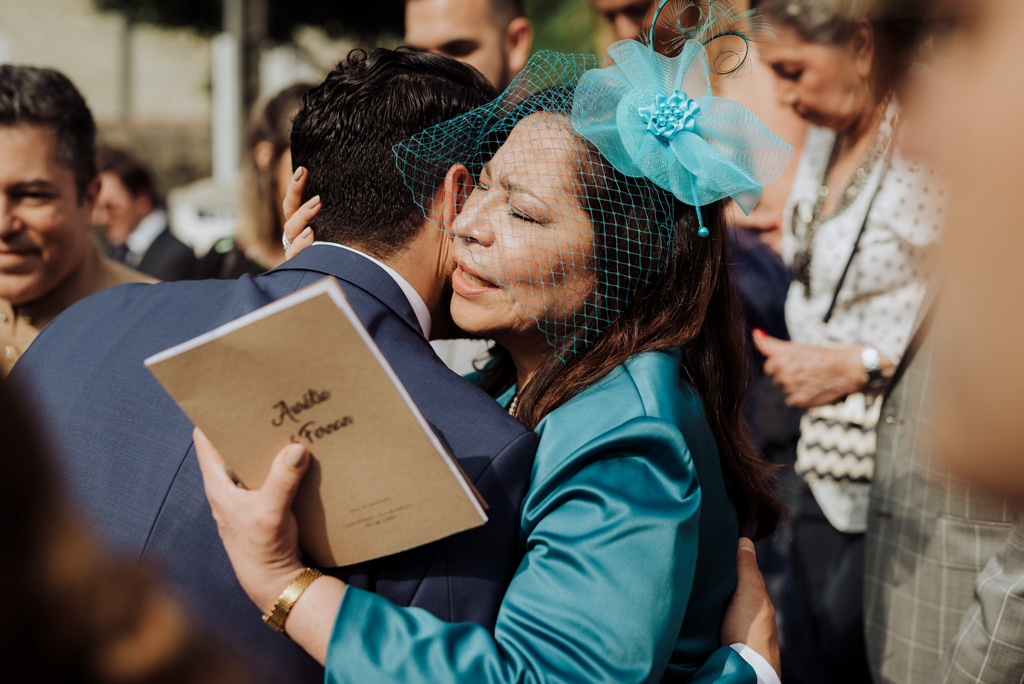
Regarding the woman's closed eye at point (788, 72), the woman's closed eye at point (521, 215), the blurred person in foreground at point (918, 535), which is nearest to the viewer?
the woman's closed eye at point (521, 215)

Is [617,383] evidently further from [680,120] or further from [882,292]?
[882,292]

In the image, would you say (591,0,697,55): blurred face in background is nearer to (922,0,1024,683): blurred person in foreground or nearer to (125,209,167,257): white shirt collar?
(922,0,1024,683): blurred person in foreground

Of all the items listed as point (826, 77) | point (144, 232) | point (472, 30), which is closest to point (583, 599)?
point (826, 77)

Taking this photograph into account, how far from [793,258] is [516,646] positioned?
2.63m

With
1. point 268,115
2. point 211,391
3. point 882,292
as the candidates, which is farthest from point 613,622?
point 268,115

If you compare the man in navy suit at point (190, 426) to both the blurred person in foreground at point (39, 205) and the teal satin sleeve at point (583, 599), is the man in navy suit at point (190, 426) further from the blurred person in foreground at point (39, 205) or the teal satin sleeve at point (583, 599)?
the blurred person in foreground at point (39, 205)

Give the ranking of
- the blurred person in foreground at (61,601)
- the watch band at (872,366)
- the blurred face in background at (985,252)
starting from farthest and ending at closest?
the watch band at (872,366) < the blurred face in background at (985,252) < the blurred person in foreground at (61,601)

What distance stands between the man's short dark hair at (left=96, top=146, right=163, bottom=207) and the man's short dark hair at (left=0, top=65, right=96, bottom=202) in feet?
15.4

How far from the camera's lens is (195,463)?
1603 millimetres

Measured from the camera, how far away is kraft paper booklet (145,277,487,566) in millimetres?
1337

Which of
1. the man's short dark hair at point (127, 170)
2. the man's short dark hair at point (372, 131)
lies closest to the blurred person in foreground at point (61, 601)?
the man's short dark hair at point (372, 131)

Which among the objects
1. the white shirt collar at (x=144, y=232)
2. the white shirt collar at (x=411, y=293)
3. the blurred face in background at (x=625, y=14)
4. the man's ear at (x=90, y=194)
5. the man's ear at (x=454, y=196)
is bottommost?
the white shirt collar at (x=144, y=232)

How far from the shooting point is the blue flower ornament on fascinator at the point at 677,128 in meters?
1.88

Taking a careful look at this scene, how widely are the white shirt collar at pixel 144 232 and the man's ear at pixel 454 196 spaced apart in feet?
19.7
